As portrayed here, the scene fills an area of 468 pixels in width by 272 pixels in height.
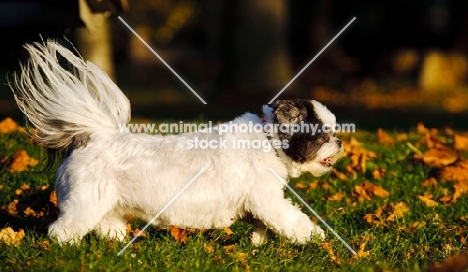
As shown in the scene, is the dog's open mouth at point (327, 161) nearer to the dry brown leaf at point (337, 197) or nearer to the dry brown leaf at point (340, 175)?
the dry brown leaf at point (337, 197)

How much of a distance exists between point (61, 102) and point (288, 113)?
1.69 meters

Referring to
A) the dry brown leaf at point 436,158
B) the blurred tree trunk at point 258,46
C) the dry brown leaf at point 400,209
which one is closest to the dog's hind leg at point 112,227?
the dry brown leaf at point 400,209

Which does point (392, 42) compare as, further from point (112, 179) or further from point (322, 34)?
point (112, 179)

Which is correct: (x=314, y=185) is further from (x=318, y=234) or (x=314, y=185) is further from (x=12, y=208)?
(x=12, y=208)

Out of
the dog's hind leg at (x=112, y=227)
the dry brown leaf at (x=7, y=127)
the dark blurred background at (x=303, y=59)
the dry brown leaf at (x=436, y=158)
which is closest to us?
the dog's hind leg at (x=112, y=227)

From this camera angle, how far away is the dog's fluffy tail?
5.68 m

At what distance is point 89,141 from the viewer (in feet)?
18.6

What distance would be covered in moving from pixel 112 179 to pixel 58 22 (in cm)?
375

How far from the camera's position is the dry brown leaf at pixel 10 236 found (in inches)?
219

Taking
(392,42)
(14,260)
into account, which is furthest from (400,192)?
(392,42)

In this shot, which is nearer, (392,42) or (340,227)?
(340,227)

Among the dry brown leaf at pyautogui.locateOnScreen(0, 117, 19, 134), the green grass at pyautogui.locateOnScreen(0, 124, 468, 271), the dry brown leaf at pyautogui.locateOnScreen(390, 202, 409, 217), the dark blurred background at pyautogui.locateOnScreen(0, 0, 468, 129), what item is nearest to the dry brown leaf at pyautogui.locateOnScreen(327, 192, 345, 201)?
the green grass at pyautogui.locateOnScreen(0, 124, 468, 271)

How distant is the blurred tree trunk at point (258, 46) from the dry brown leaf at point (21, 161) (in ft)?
37.3

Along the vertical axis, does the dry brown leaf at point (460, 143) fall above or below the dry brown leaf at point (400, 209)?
below
